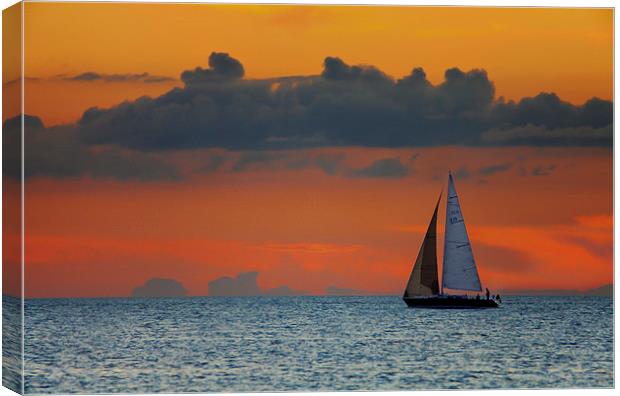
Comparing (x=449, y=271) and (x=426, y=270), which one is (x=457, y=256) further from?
(x=449, y=271)

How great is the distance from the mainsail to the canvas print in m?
1.03

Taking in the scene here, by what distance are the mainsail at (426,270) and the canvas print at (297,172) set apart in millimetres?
1032

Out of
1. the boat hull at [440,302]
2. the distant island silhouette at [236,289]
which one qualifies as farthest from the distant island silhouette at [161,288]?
the boat hull at [440,302]

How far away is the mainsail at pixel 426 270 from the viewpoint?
29316 millimetres

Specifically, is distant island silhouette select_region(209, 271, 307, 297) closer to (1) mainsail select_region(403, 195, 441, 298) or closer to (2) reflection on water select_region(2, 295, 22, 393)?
(1) mainsail select_region(403, 195, 441, 298)

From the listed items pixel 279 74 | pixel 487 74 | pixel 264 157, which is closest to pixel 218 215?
pixel 264 157

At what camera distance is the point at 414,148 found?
2578 centimetres

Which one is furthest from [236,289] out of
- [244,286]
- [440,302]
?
[440,302]

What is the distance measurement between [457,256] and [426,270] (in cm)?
155

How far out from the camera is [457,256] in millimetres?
33375

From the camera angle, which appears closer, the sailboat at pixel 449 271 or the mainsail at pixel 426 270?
the sailboat at pixel 449 271

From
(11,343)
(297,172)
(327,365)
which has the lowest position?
(327,365)

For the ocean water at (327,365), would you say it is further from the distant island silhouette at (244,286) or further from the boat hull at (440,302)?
the boat hull at (440,302)

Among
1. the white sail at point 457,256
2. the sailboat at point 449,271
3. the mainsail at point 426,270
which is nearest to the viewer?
the white sail at point 457,256
